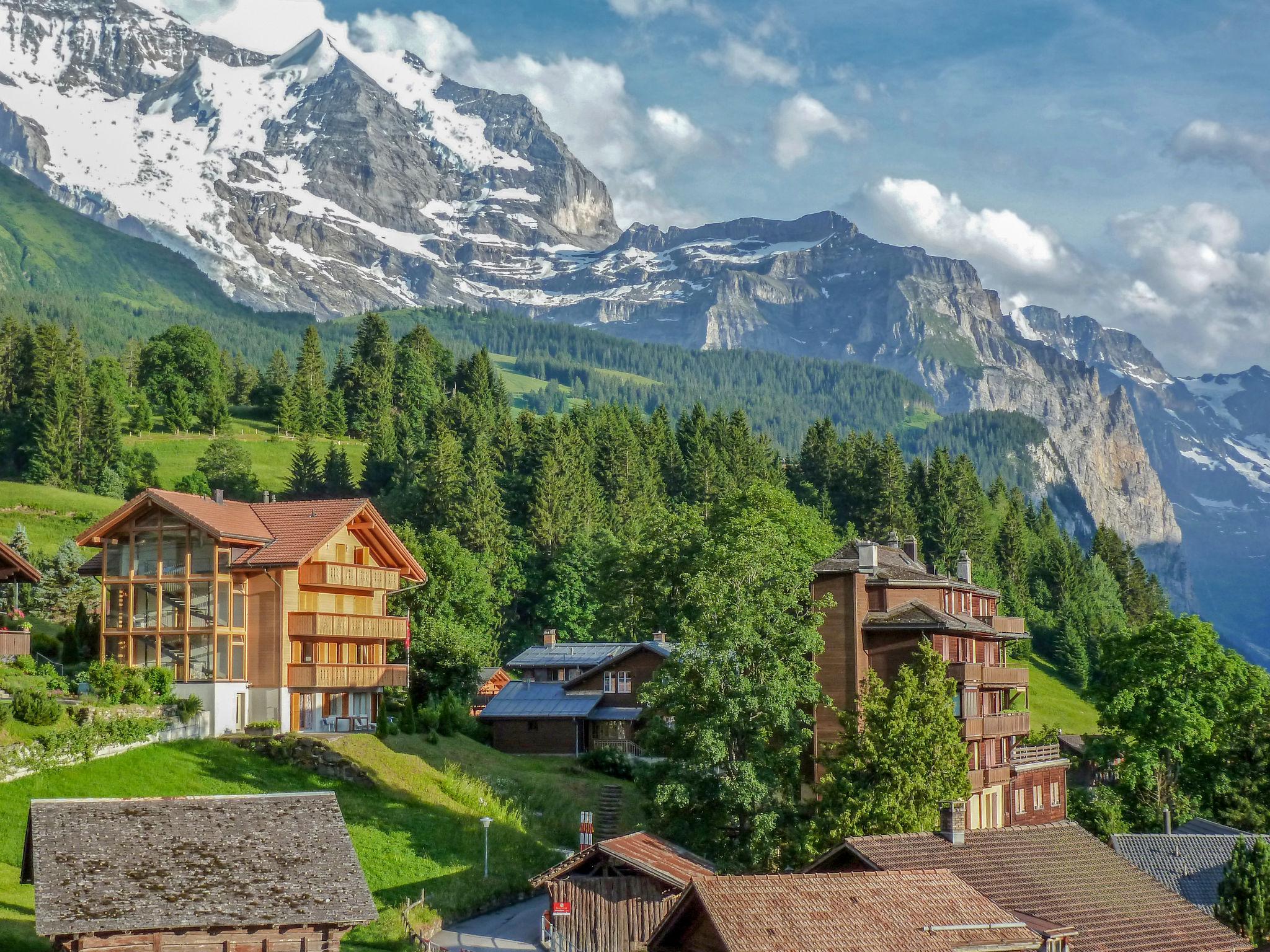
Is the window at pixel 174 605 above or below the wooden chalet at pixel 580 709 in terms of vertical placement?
above

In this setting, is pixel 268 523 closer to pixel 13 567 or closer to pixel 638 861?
pixel 13 567

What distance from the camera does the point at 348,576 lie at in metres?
68.8

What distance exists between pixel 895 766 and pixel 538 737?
98.1 ft

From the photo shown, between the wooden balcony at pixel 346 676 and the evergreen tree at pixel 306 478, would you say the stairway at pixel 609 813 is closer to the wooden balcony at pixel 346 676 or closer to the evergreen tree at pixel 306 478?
the wooden balcony at pixel 346 676

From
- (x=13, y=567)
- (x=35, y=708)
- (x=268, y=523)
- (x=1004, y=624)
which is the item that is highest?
(x=268, y=523)

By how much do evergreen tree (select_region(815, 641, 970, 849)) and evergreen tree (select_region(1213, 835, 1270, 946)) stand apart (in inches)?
374

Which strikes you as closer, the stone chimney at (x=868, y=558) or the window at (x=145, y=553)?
the window at (x=145, y=553)

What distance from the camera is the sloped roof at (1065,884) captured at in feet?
138

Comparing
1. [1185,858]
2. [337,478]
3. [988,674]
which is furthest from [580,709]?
[337,478]

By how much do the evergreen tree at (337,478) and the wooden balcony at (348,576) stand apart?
2351 inches

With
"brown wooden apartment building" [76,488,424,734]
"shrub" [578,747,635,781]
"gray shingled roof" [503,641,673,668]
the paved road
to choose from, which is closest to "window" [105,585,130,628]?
"brown wooden apartment building" [76,488,424,734]

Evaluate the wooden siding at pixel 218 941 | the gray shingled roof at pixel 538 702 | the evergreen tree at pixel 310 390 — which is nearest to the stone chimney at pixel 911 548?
the gray shingled roof at pixel 538 702

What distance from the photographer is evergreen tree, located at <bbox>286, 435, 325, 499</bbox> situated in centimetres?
13125

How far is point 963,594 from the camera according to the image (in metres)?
75.9
